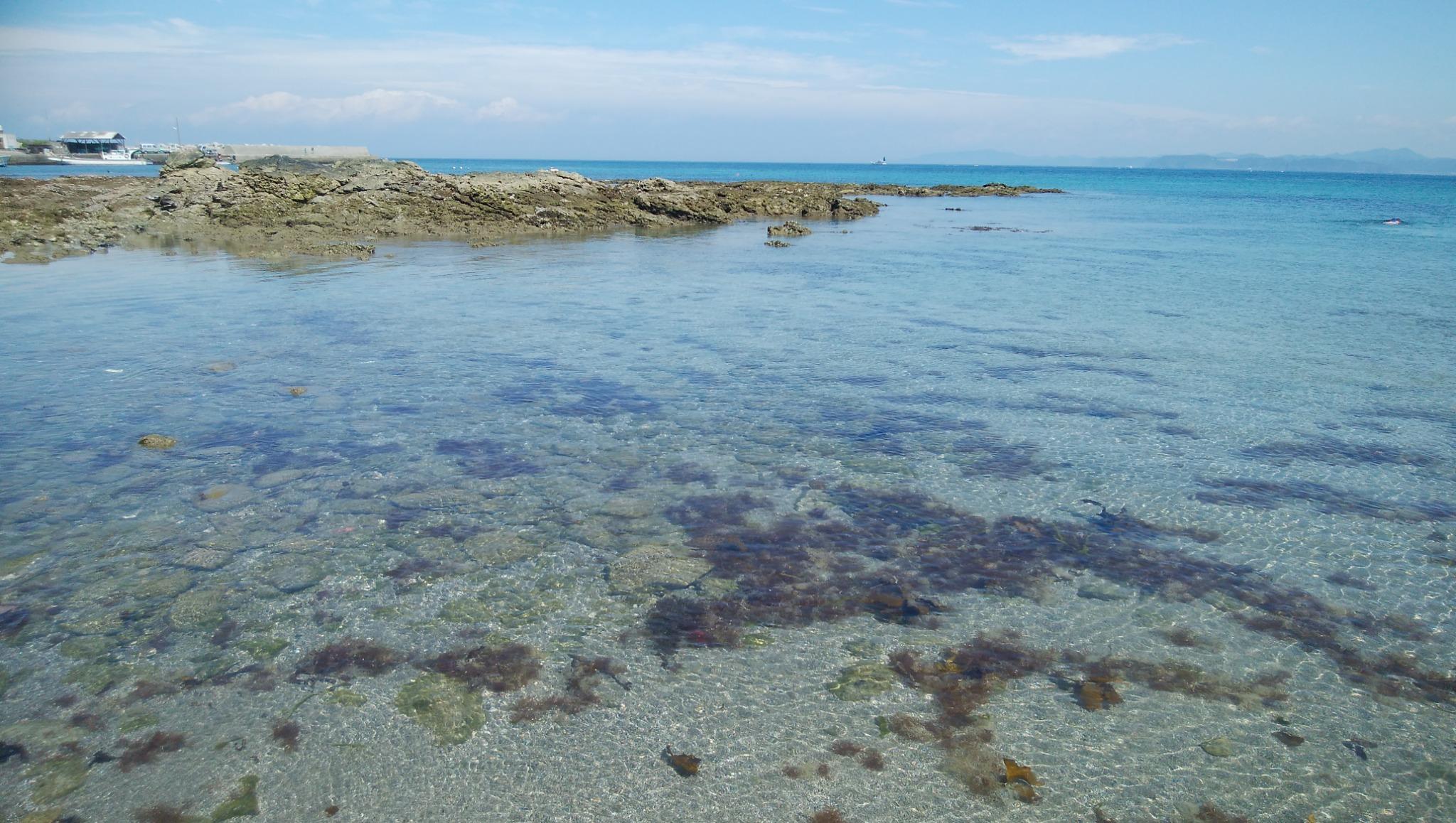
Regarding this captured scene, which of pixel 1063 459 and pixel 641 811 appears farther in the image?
pixel 1063 459

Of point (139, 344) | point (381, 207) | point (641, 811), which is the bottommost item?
point (641, 811)

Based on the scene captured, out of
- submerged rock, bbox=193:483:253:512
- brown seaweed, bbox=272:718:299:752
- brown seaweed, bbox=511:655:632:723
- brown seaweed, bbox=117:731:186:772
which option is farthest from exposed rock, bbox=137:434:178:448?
brown seaweed, bbox=511:655:632:723

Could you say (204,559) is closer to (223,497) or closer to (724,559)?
(223,497)

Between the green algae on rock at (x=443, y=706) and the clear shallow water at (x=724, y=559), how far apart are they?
0.10 feet

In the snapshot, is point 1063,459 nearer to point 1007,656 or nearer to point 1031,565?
point 1031,565

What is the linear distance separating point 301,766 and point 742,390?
880cm

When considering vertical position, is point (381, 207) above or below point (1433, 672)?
above

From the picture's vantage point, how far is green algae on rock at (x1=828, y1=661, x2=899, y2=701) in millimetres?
5691

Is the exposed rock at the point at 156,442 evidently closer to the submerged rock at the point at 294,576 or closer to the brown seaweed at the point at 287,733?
the submerged rock at the point at 294,576

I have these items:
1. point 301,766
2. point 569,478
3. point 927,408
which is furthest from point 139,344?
point 927,408

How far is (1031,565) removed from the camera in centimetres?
748

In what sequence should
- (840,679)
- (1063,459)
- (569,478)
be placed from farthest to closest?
1. (1063,459)
2. (569,478)
3. (840,679)

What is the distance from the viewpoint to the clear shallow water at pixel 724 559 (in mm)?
4992

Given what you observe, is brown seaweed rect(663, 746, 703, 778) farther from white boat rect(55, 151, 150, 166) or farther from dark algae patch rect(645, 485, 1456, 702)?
white boat rect(55, 151, 150, 166)
